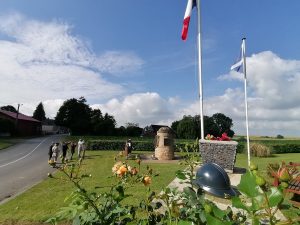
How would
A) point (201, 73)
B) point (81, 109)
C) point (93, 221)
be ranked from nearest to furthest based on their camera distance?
1. point (93, 221)
2. point (201, 73)
3. point (81, 109)

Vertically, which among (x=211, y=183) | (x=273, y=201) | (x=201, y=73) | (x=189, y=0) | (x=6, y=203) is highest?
(x=189, y=0)

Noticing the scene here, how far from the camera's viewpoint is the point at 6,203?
10.5 meters

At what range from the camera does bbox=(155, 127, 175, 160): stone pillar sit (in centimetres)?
2684

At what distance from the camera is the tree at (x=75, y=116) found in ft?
227

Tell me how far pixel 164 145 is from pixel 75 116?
153 feet

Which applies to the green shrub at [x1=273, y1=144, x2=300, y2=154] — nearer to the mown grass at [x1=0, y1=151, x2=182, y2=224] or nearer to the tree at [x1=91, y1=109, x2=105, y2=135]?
the mown grass at [x1=0, y1=151, x2=182, y2=224]

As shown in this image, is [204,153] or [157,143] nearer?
[204,153]

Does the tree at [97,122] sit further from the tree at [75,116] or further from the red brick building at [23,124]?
the red brick building at [23,124]

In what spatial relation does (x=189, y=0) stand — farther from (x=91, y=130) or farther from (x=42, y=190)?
(x=91, y=130)

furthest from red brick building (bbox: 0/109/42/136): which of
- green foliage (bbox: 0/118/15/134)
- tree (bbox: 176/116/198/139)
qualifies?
tree (bbox: 176/116/198/139)

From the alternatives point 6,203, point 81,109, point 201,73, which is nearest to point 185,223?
point 6,203

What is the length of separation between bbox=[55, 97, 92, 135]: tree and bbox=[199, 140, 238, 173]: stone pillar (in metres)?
57.5

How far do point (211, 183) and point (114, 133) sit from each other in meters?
60.2

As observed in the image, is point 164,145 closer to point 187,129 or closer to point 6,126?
point 187,129
